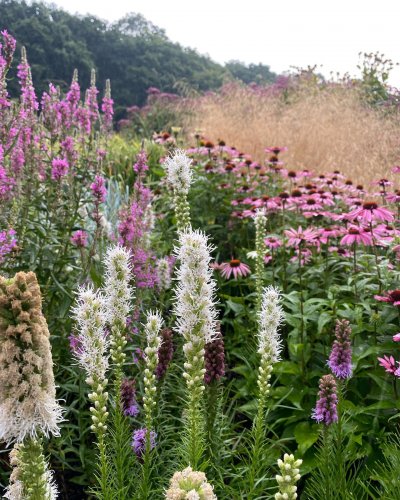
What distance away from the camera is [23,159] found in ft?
12.0

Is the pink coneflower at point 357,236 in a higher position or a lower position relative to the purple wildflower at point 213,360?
higher

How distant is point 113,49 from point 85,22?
2.01 meters

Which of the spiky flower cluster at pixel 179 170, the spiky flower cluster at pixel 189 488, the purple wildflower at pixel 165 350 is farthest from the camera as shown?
the spiky flower cluster at pixel 179 170

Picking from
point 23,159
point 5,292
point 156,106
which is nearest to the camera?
point 5,292

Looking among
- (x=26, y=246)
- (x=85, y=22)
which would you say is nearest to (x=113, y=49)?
(x=85, y=22)

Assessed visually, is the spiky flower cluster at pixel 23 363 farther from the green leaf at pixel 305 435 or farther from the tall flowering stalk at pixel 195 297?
the green leaf at pixel 305 435

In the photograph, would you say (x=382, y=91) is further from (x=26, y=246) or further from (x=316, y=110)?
(x=26, y=246)

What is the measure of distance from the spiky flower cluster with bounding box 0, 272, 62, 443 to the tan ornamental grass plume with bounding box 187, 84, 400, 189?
18.8 feet

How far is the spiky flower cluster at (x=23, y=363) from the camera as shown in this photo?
1303 mm

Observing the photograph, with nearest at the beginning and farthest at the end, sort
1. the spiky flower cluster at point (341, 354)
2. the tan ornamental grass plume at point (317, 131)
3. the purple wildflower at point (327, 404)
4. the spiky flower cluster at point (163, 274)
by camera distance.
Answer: the purple wildflower at point (327, 404) → the spiky flower cluster at point (341, 354) → the spiky flower cluster at point (163, 274) → the tan ornamental grass plume at point (317, 131)

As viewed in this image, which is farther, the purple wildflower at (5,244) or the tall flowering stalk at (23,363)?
the purple wildflower at (5,244)

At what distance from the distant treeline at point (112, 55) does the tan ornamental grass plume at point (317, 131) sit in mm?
5644

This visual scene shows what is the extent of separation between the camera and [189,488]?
44.8 inches

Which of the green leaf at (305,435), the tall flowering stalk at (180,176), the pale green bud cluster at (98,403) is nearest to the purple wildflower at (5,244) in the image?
the tall flowering stalk at (180,176)
